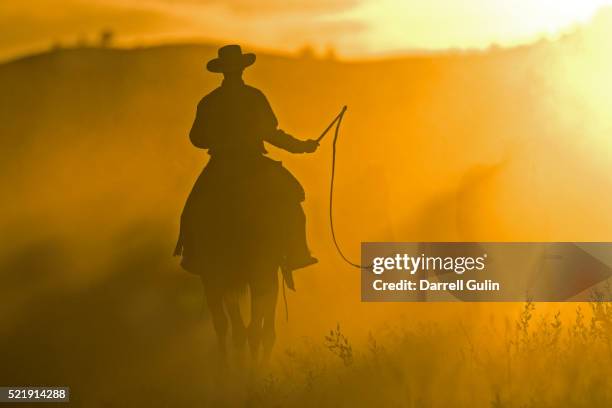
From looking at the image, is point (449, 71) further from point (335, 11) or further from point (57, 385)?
point (57, 385)

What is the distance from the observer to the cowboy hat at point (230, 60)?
3203 mm

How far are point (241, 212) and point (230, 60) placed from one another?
59 cm

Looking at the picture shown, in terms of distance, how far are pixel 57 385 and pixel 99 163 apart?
885 mm

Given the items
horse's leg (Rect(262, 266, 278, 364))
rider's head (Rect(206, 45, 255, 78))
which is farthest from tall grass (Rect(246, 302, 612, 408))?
rider's head (Rect(206, 45, 255, 78))

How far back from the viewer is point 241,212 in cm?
318

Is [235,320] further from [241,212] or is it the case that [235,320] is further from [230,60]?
[230,60]

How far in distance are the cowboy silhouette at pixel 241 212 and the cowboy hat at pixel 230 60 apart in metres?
0.12

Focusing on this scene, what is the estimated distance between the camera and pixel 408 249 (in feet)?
10.4

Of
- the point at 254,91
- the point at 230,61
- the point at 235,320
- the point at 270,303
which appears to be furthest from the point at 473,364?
the point at 230,61

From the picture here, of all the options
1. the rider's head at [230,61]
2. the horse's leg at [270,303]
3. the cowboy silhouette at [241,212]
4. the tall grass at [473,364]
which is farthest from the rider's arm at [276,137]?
the tall grass at [473,364]

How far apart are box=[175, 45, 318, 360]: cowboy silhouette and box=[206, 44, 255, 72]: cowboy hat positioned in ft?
0.40

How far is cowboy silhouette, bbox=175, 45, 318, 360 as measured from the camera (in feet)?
10.4

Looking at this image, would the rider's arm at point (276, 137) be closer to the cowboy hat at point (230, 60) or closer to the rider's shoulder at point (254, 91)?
the rider's shoulder at point (254, 91)

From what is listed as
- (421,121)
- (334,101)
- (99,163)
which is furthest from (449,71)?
(99,163)
